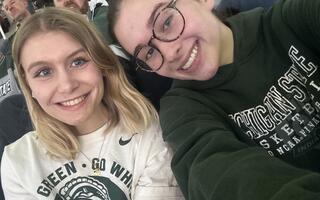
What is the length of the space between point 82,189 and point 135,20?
0.51 metres

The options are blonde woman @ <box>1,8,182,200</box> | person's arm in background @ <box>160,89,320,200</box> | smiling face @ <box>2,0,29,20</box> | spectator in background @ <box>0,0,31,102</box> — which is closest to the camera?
person's arm in background @ <box>160,89,320,200</box>

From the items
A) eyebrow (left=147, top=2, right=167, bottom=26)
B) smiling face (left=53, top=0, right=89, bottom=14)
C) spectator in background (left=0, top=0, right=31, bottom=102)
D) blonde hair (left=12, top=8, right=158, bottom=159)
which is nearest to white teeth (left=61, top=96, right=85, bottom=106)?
blonde hair (left=12, top=8, right=158, bottom=159)

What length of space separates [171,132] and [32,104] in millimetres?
524

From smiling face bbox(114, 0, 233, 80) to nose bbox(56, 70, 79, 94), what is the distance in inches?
8.2

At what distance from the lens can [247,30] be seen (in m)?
1.06

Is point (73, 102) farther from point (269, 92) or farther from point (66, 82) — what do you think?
point (269, 92)

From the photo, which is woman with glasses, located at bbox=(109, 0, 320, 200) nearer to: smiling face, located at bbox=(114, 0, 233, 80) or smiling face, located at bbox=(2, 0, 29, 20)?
smiling face, located at bbox=(114, 0, 233, 80)

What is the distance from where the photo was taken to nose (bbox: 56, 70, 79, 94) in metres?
1.09

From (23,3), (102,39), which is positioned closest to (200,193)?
(102,39)

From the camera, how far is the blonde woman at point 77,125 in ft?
3.55

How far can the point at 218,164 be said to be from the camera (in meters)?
0.70

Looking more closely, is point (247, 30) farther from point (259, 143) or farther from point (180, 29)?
point (259, 143)

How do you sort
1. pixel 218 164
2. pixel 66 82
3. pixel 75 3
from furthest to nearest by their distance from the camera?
pixel 75 3
pixel 66 82
pixel 218 164

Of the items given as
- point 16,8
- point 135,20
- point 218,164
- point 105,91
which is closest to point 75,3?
point 16,8
